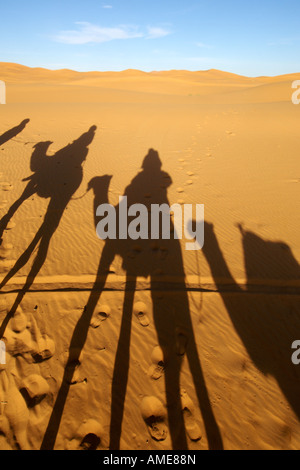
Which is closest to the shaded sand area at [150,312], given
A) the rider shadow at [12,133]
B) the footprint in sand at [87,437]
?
the footprint in sand at [87,437]

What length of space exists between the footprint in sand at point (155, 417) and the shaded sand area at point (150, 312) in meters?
0.01

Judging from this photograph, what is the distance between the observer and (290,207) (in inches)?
231

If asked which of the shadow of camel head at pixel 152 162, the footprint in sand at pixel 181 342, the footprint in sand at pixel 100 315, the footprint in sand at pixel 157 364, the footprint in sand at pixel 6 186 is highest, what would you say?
the shadow of camel head at pixel 152 162

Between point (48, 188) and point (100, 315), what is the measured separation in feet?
16.0

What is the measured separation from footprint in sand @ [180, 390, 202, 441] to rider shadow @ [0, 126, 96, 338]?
2.52 meters

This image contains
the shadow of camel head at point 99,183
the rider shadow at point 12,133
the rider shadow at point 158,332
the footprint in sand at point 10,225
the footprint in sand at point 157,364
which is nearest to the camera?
the rider shadow at point 158,332

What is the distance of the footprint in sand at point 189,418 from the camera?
236 centimetres

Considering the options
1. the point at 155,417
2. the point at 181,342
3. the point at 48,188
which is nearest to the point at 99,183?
the point at 48,188

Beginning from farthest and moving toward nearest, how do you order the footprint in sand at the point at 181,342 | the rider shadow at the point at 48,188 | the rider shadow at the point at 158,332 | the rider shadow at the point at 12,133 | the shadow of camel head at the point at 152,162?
the rider shadow at the point at 12,133
the shadow of camel head at the point at 152,162
the rider shadow at the point at 48,188
the footprint in sand at the point at 181,342
the rider shadow at the point at 158,332

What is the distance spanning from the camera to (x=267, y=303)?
365 centimetres

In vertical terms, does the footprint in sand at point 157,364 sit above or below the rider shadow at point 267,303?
below

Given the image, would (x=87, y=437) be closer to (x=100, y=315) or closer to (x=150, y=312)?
(x=100, y=315)

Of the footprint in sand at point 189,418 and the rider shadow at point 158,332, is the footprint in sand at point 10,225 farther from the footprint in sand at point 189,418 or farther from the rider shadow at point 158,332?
the footprint in sand at point 189,418
